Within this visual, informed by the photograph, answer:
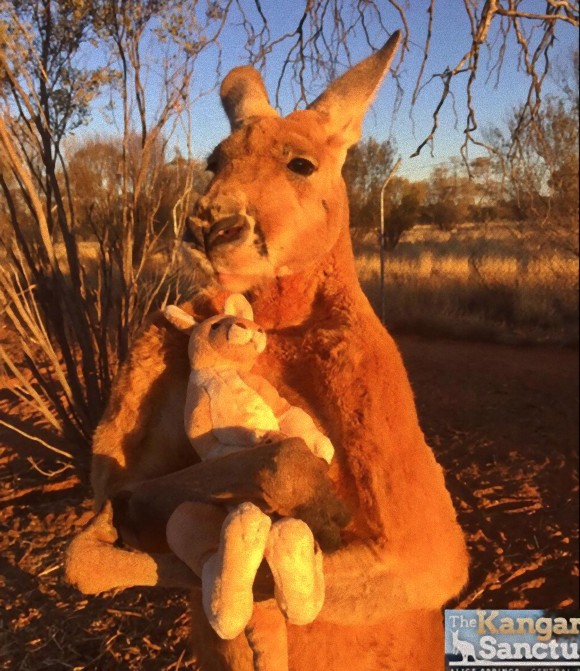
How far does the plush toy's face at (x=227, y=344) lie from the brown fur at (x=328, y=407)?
124 millimetres

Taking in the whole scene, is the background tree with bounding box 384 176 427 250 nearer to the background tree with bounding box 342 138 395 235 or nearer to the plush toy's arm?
the background tree with bounding box 342 138 395 235

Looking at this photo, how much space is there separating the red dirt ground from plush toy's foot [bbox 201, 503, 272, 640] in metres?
2.17

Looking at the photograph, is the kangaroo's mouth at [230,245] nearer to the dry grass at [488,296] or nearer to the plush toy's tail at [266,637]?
the plush toy's tail at [266,637]

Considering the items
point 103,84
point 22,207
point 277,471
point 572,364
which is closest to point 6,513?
point 22,207

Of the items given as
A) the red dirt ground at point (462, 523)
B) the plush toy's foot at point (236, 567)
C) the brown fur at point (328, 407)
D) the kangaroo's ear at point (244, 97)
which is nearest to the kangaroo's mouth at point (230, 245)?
the brown fur at point (328, 407)

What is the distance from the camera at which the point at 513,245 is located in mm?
20453

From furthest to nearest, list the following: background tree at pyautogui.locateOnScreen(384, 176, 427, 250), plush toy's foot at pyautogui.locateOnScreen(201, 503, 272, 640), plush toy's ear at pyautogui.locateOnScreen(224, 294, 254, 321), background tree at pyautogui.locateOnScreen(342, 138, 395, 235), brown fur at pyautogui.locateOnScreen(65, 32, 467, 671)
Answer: background tree at pyautogui.locateOnScreen(384, 176, 427, 250) → background tree at pyautogui.locateOnScreen(342, 138, 395, 235) → plush toy's ear at pyautogui.locateOnScreen(224, 294, 254, 321) → brown fur at pyautogui.locateOnScreen(65, 32, 467, 671) → plush toy's foot at pyautogui.locateOnScreen(201, 503, 272, 640)

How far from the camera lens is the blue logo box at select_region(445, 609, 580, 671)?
2.08 m

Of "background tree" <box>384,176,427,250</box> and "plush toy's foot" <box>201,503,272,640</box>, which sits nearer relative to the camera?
"plush toy's foot" <box>201,503,272,640</box>

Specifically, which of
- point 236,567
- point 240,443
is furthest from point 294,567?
point 240,443

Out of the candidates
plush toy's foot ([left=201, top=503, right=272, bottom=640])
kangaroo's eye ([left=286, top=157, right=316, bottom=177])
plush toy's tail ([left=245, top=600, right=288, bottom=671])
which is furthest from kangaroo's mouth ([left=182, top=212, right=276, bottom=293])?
plush toy's tail ([left=245, top=600, right=288, bottom=671])

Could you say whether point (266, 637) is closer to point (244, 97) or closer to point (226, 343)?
point (226, 343)

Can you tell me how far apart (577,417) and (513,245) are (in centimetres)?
1435

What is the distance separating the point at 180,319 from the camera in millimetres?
1612
